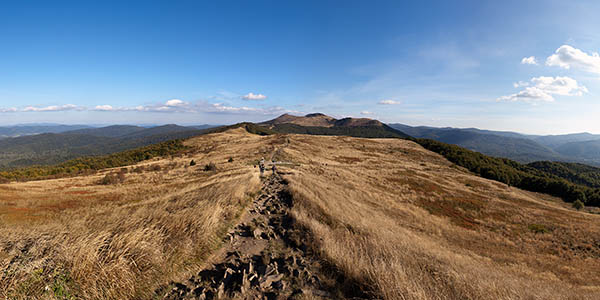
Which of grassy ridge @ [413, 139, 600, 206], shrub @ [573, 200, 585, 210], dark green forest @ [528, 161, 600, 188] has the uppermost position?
grassy ridge @ [413, 139, 600, 206]

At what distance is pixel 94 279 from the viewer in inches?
149

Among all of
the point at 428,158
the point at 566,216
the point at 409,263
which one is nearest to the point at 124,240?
the point at 409,263

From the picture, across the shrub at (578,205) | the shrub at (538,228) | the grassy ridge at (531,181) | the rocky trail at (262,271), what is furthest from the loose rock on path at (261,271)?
the grassy ridge at (531,181)

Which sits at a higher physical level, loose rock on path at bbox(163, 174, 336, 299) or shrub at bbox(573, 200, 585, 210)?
loose rock on path at bbox(163, 174, 336, 299)

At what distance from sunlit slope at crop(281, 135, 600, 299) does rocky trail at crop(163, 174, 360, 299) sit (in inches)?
28.1

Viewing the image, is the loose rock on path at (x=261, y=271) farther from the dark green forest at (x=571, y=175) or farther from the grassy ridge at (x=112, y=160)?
the dark green forest at (x=571, y=175)

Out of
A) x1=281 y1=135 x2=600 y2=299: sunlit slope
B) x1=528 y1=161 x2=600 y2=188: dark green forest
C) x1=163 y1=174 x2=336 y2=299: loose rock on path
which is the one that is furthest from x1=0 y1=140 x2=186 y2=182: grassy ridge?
x1=528 y1=161 x2=600 y2=188: dark green forest

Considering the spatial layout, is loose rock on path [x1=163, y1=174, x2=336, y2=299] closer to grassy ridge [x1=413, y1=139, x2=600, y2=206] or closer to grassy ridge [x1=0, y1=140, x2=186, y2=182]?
grassy ridge [x1=0, y1=140, x2=186, y2=182]

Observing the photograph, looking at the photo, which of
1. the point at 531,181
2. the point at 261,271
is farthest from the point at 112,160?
the point at 531,181

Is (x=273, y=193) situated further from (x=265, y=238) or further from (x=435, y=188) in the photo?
(x=435, y=188)

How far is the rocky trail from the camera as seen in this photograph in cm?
452

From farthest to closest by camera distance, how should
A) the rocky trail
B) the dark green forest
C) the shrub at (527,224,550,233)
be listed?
the dark green forest, the shrub at (527,224,550,233), the rocky trail

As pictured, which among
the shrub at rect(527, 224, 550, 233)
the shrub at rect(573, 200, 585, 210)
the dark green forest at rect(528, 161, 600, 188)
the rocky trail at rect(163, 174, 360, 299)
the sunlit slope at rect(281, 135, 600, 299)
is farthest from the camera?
the dark green forest at rect(528, 161, 600, 188)

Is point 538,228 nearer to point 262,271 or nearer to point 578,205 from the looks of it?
point 262,271
